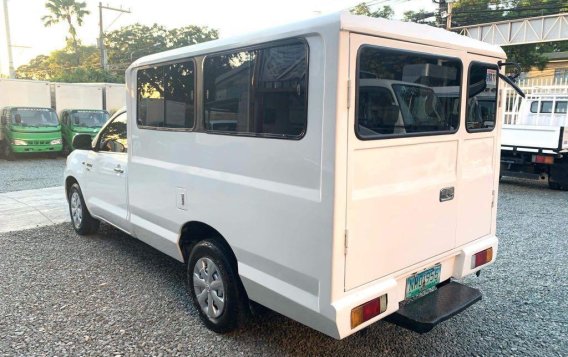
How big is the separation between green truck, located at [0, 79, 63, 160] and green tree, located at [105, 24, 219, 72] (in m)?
25.3

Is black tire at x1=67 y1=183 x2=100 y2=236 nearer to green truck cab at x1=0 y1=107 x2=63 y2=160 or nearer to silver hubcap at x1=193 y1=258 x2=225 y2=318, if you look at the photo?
silver hubcap at x1=193 y1=258 x2=225 y2=318

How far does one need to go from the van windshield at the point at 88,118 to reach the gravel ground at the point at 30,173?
4.72 feet

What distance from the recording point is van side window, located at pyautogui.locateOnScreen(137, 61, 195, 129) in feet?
11.4

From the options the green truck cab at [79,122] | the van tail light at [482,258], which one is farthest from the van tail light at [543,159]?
the green truck cab at [79,122]

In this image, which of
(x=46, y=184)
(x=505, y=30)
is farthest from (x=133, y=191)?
(x=505, y=30)

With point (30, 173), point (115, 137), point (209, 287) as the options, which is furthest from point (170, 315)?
point (30, 173)

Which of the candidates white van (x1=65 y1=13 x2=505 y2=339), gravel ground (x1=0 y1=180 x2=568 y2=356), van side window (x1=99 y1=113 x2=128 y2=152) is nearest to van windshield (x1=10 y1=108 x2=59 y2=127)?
gravel ground (x1=0 y1=180 x2=568 y2=356)

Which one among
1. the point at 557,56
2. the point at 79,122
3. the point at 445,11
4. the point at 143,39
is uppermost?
the point at 143,39

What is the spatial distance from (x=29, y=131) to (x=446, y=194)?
50.5 feet

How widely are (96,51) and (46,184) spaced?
1620 inches

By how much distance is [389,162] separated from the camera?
268 cm

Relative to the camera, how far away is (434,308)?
2.96 meters

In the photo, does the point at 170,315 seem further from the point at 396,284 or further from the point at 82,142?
the point at 82,142

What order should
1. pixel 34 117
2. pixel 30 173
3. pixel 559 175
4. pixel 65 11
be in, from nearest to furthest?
pixel 559 175
pixel 30 173
pixel 34 117
pixel 65 11
